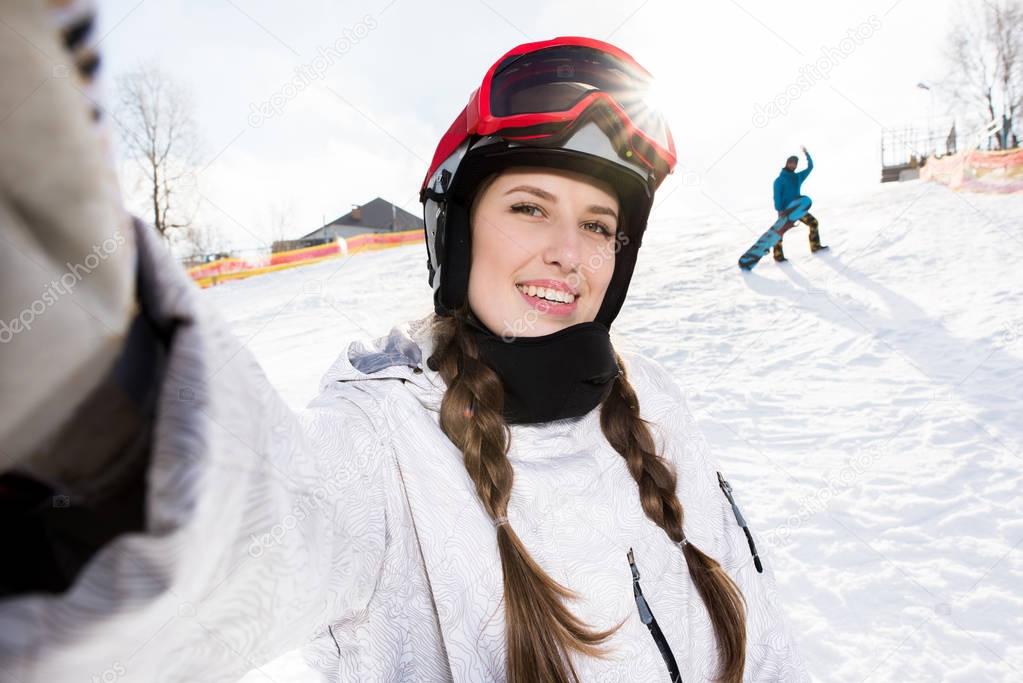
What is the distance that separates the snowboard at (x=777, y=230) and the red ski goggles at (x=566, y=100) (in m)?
9.42

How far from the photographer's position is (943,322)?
268 inches

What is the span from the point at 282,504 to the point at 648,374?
1.64 m

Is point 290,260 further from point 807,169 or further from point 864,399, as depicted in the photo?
point 864,399

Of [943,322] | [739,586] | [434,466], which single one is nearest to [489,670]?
[434,466]

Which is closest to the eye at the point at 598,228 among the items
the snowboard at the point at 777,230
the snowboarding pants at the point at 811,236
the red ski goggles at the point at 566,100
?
the red ski goggles at the point at 566,100

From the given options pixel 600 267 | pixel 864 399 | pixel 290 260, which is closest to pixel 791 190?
pixel 864 399

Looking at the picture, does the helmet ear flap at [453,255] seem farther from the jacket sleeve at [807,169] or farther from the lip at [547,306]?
the jacket sleeve at [807,169]

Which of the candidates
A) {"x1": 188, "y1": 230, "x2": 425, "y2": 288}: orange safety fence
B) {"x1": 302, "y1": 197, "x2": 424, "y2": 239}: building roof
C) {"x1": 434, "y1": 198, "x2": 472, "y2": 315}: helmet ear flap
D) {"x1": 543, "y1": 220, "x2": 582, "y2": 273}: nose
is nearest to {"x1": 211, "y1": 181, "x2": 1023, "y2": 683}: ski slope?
{"x1": 434, "y1": 198, "x2": 472, "y2": 315}: helmet ear flap

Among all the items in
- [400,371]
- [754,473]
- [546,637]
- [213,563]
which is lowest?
[754,473]

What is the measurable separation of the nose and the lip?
111mm

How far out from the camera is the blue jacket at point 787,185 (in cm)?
1039

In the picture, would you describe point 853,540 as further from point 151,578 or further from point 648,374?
point 151,578

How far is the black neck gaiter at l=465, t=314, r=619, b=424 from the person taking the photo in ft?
5.02

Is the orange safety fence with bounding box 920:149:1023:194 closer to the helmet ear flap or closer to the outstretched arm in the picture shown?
the outstretched arm
